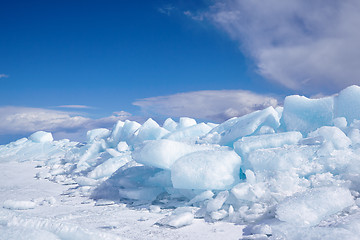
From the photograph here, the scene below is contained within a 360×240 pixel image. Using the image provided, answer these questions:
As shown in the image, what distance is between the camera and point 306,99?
5.97m

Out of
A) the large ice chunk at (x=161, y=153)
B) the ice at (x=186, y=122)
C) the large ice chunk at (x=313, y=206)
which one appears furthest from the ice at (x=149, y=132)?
the large ice chunk at (x=313, y=206)

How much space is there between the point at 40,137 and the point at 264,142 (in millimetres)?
12195

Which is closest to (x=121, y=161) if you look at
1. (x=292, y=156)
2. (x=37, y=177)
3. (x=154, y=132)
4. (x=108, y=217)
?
(x=154, y=132)

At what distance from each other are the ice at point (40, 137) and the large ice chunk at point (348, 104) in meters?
12.7

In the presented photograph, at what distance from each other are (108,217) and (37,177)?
16.1 ft

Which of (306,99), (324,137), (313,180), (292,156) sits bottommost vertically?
(313,180)

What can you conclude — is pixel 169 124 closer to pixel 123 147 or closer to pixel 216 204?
pixel 123 147

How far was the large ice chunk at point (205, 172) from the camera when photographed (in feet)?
13.6

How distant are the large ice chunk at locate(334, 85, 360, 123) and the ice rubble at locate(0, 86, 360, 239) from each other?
0.02 meters

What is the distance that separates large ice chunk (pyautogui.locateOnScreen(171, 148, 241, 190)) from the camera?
4.15m

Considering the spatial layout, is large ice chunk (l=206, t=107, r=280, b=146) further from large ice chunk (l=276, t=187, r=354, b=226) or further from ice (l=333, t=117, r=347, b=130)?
large ice chunk (l=276, t=187, r=354, b=226)

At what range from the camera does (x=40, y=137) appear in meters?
13.8

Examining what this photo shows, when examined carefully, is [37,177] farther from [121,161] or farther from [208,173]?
[208,173]

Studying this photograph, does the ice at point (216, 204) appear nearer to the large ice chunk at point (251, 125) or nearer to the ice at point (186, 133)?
the large ice chunk at point (251, 125)
